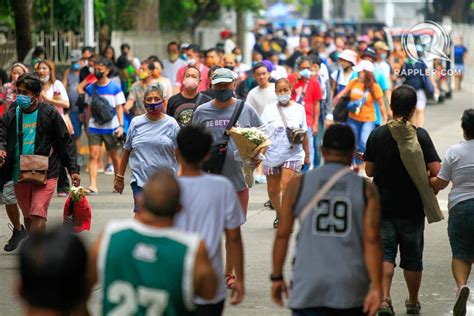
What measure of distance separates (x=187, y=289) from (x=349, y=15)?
307 feet

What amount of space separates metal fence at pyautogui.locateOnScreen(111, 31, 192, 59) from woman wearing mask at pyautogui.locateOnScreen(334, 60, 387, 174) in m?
10.7

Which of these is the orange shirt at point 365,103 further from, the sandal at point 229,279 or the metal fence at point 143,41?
the metal fence at point 143,41

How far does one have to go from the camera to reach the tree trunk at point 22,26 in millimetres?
20531

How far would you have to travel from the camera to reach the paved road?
923 cm

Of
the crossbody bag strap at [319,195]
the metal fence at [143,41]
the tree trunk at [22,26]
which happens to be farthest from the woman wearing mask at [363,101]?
the metal fence at [143,41]

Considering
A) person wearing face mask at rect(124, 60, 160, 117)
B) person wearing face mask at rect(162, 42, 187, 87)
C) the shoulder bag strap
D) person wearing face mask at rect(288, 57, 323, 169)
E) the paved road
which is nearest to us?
the paved road

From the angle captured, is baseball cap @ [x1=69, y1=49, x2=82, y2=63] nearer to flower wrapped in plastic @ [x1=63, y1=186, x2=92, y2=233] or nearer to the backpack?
the backpack

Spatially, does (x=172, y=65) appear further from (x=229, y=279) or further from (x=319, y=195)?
(x=319, y=195)

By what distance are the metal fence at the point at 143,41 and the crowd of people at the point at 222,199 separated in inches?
418

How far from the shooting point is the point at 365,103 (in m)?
15.6

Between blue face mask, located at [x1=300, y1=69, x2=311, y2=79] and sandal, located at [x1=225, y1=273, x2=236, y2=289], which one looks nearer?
sandal, located at [x1=225, y1=273, x2=236, y2=289]
